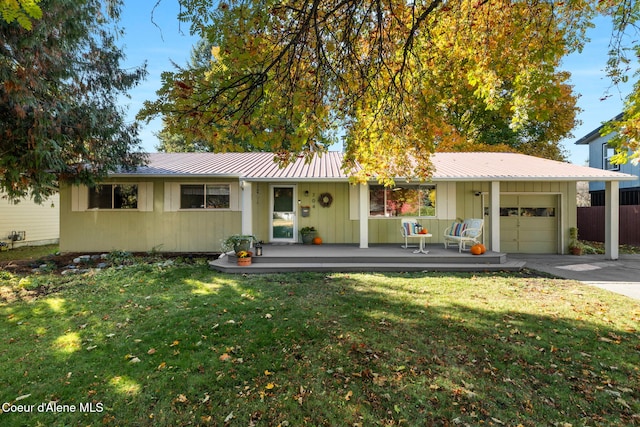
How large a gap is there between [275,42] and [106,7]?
7037mm

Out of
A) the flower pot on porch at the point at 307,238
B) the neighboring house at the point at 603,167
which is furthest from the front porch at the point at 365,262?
the neighboring house at the point at 603,167

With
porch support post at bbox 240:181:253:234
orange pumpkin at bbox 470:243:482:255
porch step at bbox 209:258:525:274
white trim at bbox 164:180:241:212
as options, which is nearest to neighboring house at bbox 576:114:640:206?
orange pumpkin at bbox 470:243:482:255

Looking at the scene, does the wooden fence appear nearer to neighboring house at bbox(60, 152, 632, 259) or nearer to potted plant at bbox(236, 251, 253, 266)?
neighboring house at bbox(60, 152, 632, 259)

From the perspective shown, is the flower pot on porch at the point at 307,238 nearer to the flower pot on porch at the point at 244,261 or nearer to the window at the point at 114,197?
the flower pot on porch at the point at 244,261

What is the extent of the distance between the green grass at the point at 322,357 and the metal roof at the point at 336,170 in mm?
4151

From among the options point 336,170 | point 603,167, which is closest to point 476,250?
point 336,170

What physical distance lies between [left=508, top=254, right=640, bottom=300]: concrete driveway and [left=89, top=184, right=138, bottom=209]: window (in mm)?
11768

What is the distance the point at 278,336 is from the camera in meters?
3.72

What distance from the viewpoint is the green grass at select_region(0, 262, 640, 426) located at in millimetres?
2459

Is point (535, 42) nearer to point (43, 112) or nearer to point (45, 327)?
point (45, 327)

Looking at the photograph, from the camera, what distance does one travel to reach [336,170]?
10141 mm

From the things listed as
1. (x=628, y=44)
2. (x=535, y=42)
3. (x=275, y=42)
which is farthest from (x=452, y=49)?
(x=275, y=42)

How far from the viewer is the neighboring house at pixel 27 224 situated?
13109 millimetres

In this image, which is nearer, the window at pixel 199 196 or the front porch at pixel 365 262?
the front porch at pixel 365 262
